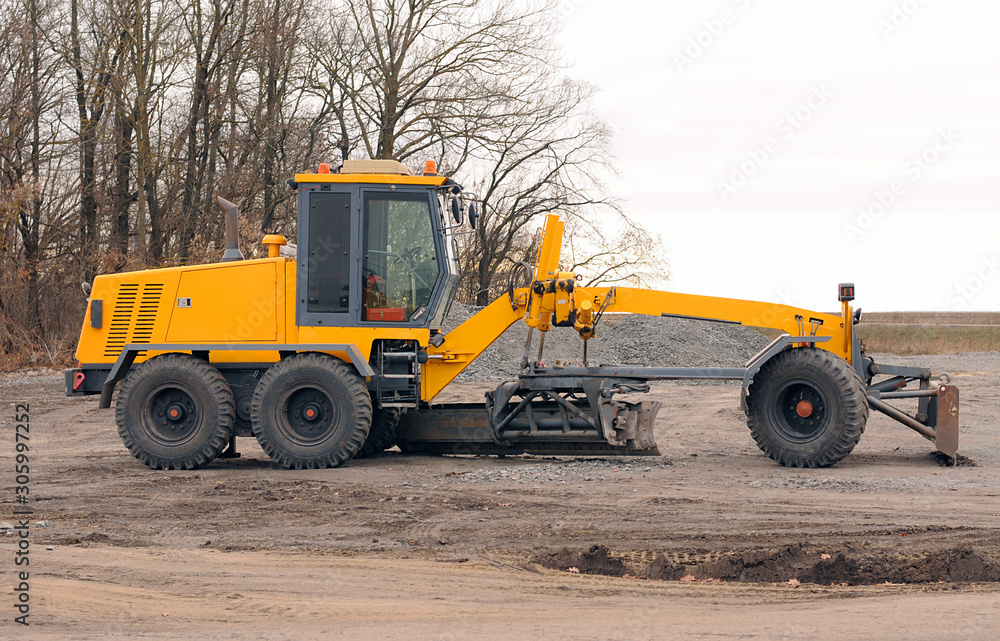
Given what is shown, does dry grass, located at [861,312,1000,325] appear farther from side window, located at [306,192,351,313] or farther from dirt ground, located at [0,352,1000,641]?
side window, located at [306,192,351,313]

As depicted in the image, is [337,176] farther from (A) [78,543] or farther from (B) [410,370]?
(A) [78,543]

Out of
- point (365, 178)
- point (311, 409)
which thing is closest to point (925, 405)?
point (365, 178)

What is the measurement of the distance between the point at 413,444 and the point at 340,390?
5.80 feet

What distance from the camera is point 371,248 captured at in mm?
10625

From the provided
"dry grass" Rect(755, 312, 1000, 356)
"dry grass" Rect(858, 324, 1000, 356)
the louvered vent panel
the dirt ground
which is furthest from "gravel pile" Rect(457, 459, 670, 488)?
"dry grass" Rect(858, 324, 1000, 356)

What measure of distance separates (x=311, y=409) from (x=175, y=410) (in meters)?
1.60

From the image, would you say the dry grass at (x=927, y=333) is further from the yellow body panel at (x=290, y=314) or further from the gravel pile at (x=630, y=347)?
the yellow body panel at (x=290, y=314)

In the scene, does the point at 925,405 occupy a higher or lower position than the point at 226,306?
lower

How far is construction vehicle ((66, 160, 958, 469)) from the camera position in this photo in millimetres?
10609

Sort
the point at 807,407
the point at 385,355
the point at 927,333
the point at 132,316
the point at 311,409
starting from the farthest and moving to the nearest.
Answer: the point at 927,333
the point at 132,316
the point at 385,355
the point at 311,409
the point at 807,407

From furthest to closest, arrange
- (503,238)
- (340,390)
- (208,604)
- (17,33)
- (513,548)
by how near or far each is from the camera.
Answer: (503,238)
(17,33)
(340,390)
(513,548)
(208,604)

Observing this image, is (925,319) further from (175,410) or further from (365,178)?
(175,410)

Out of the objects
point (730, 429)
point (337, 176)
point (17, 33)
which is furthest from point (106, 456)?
point (17, 33)

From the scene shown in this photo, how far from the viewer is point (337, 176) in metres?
10.6
